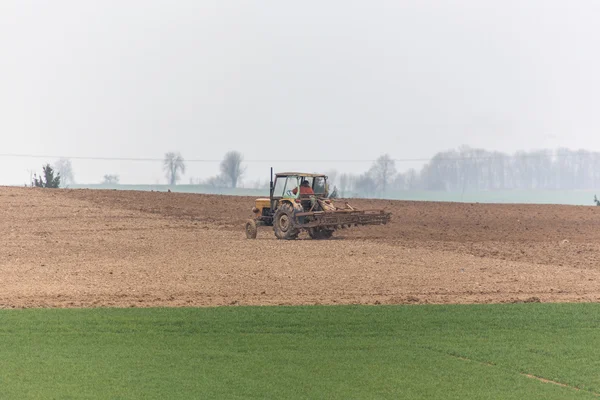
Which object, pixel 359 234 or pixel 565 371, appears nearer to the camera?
pixel 565 371

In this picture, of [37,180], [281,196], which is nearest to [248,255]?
[281,196]

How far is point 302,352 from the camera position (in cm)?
1177

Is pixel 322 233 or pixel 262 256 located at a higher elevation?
pixel 322 233

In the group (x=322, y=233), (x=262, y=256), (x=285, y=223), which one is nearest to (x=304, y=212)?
(x=285, y=223)

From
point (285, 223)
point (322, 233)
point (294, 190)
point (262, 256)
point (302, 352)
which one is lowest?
point (302, 352)

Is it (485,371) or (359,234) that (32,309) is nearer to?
(485,371)

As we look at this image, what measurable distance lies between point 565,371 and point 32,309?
898 cm

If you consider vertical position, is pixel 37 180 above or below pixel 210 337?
above

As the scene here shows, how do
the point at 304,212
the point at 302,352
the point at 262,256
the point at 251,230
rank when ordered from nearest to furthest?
the point at 302,352 → the point at 262,256 → the point at 304,212 → the point at 251,230

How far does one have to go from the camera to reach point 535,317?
49.0ft

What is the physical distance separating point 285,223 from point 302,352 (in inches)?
674

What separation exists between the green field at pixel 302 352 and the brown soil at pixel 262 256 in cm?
195

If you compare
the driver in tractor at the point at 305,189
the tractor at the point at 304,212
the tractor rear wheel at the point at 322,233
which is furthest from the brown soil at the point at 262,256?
the driver in tractor at the point at 305,189

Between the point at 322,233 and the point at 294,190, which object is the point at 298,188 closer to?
the point at 294,190
